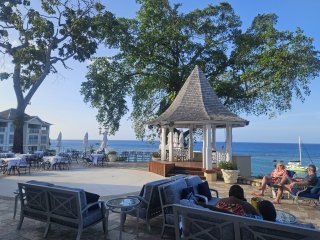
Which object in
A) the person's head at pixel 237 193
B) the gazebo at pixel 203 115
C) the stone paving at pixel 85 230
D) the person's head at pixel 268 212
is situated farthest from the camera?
the gazebo at pixel 203 115

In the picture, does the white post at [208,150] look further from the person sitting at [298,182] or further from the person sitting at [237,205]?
the person sitting at [237,205]

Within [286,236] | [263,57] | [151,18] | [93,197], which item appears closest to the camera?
[286,236]

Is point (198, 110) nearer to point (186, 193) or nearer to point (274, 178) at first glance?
point (274, 178)

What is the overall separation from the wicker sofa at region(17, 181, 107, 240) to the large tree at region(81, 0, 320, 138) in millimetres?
16143

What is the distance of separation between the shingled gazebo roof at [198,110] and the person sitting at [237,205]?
25.5 feet

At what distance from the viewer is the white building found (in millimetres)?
34900

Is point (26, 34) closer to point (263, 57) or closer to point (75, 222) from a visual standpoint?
point (263, 57)

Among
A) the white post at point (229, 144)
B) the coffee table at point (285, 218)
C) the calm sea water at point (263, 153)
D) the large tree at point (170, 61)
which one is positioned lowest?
the calm sea water at point (263, 153)

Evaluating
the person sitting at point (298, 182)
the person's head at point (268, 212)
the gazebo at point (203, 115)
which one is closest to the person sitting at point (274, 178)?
the person sitting at point (298, 182)

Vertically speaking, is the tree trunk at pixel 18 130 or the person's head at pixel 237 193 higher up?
the tree trunk at pixel 18 130

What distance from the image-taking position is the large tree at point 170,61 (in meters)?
20.7

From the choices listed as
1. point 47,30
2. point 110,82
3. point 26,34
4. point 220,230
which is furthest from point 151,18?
point 220,230

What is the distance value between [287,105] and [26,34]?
→ 1965 centimetres

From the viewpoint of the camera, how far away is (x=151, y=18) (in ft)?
70.1
